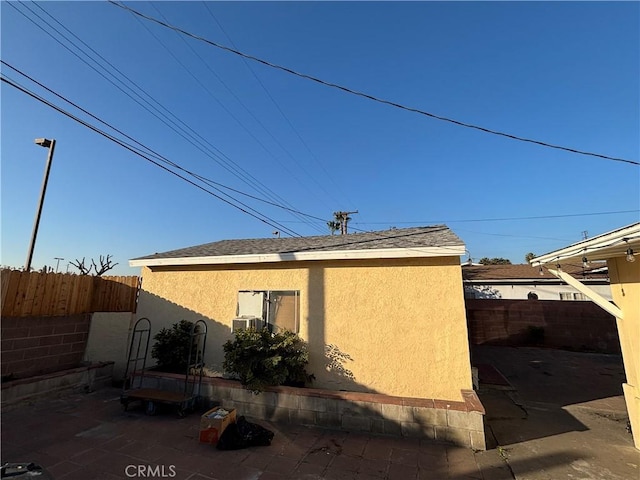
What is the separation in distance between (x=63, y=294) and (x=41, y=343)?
111 centimetres

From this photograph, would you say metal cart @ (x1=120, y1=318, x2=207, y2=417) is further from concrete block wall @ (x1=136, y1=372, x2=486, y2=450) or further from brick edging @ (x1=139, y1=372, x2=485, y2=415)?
brick edging @ (x1=139, y1=372, x2=485, y2=415)

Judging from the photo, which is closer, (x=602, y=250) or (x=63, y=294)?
(x=602, y=250)

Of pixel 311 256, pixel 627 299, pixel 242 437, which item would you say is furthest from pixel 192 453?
pixel 627 299

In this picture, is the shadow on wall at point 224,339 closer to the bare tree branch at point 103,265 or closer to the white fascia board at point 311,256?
the white fascia board at point 311,256

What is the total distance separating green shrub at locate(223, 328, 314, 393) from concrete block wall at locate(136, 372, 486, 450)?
27cm

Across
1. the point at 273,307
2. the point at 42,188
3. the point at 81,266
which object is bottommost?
the point at 273,307

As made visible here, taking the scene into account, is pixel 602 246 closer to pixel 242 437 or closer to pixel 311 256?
pixel 311 256

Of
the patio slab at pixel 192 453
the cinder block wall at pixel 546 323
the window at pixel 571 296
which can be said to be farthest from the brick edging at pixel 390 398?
the window at pixel 571 296

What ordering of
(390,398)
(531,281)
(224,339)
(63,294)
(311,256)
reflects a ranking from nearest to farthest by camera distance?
(390,398) → (311,256) → (224,339) → (63,294) → (531,281)

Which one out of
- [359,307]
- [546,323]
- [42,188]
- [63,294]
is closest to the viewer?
[359,307]

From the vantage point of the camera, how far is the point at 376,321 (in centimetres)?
596

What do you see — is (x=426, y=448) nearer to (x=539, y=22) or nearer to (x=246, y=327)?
(x=246, y=327)

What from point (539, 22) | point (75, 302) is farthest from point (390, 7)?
point (75, 302)

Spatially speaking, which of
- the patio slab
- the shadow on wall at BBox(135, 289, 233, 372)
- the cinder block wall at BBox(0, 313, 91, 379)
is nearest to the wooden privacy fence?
the cinder block wall at BBox(0, 313, 91, 379)
